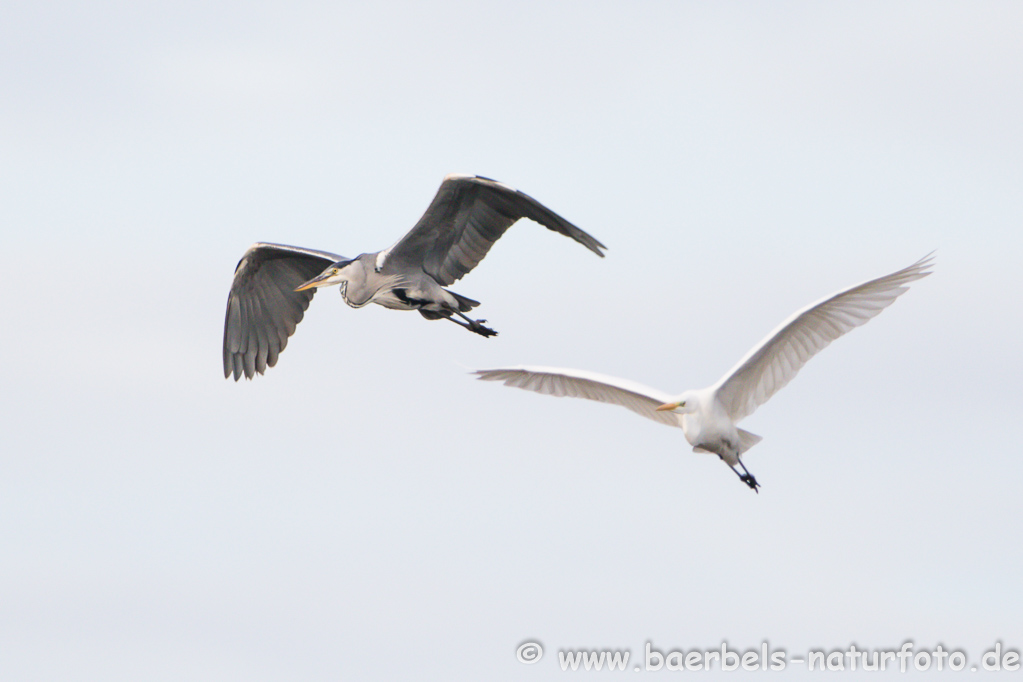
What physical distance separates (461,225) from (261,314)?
15.0 ft

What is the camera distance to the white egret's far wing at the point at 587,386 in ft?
43.8

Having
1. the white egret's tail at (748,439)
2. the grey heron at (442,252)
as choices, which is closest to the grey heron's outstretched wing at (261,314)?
the grey heron at (442,252)

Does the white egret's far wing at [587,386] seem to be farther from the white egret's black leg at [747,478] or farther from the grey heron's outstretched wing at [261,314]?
the grey heron's outstretched wing at [261,314]

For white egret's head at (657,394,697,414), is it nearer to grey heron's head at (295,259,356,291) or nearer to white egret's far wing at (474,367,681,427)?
white egret's far wing at (474,367,681,427)

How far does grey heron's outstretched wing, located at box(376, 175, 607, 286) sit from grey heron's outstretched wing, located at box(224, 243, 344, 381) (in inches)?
133

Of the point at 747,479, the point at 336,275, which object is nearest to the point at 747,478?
the point at 747,479

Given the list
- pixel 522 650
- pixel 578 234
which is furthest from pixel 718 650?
pixel 578 234

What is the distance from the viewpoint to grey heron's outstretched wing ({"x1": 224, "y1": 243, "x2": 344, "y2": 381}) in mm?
18094

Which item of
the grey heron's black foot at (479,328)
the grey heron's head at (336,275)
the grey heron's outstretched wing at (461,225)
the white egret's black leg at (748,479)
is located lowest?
the white egret's black leg at (748,479)

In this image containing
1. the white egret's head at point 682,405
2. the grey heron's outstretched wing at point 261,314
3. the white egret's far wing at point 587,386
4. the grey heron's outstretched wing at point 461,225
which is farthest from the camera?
the grey heron's outstretched wing at point 261,314

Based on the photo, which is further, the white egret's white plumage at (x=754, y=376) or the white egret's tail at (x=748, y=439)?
the white egret's tail at (x=748, y=439)

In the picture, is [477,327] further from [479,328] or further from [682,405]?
[682,405]

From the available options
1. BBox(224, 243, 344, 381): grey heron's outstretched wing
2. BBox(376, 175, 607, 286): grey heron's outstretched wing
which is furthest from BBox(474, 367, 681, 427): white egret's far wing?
BBox(224, 243, 344, 381): grey heron's outstretched wing

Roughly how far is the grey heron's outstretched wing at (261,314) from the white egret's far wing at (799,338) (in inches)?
293
